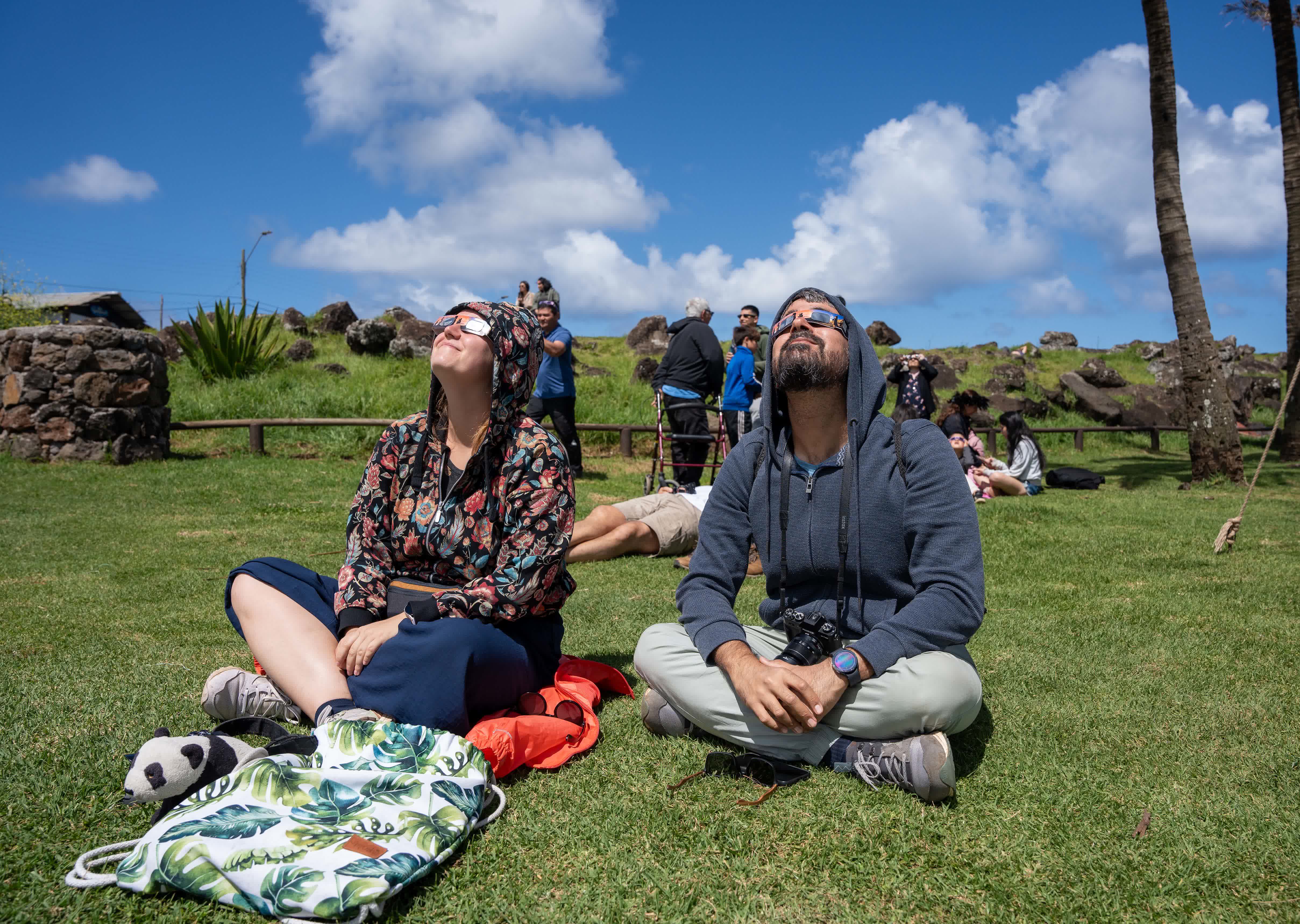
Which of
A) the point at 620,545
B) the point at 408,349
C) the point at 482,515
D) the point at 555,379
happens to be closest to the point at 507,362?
the point at 482,515

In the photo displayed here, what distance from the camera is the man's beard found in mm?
2730

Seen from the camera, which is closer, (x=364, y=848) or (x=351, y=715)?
(x=364, y=848)

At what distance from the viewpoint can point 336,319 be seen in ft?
75.5

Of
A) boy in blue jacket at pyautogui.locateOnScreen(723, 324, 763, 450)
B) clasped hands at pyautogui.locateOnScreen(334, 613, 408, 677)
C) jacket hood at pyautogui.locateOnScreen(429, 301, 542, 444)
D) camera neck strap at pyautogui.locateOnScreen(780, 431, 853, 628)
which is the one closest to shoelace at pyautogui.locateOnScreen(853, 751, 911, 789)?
camera neck strap at pyautogui.locateOnScreen(780, 431, 853, 628)

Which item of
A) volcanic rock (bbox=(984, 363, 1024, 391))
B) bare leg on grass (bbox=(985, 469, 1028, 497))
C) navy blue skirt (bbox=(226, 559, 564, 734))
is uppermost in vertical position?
volcanic rock (bbox=(984, 363, 1024, 391))

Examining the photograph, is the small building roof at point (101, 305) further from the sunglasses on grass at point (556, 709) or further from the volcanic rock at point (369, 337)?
the sunglasses on grass at point (556, 709)

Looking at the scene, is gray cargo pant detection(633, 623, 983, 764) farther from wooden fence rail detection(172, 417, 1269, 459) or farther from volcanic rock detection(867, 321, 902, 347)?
volcanic rock detection(867, 321, 902, 347)

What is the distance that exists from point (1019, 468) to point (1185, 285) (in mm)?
3247

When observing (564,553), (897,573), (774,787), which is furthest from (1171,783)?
(564,553)

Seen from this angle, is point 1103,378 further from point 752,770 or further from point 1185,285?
point 752,770

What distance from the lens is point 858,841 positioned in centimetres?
217

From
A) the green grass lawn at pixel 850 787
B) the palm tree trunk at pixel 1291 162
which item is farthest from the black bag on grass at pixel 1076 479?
the green grass lawn at pixel 850 787

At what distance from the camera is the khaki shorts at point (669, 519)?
653cm

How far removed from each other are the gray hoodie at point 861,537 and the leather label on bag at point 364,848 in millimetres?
1099
